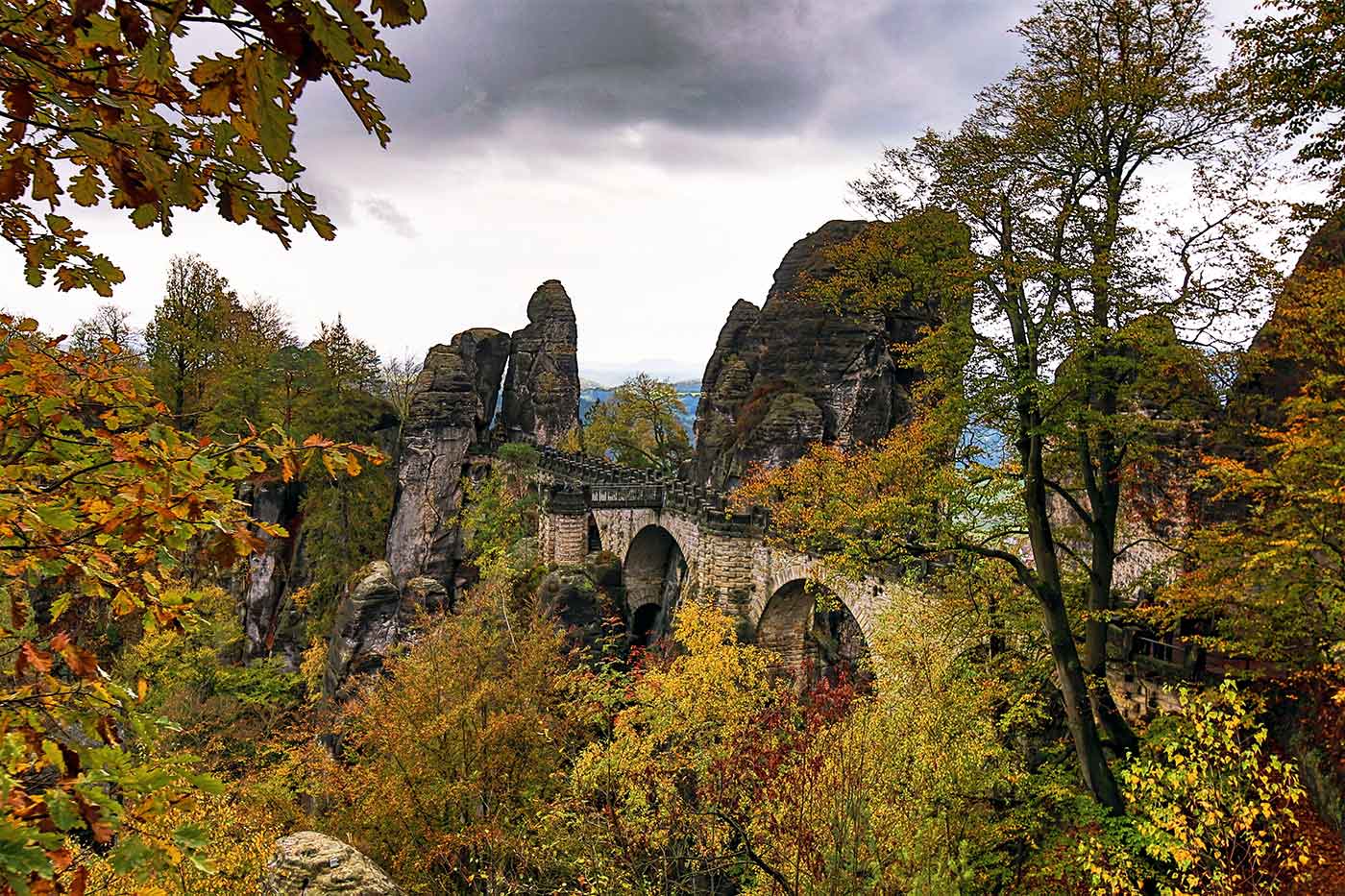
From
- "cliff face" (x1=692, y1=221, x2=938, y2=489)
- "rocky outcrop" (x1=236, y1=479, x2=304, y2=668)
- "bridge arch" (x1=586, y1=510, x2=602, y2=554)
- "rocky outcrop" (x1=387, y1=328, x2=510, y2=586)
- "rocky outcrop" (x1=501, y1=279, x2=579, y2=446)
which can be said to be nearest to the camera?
"rocky outcrop" (x1=236, y1=479, x2=304, y2=668)

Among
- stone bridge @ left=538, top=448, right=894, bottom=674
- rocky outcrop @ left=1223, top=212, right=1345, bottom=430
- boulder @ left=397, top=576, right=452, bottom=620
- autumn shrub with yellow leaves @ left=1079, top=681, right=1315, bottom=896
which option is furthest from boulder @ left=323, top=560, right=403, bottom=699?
A: rocky outcrop @ left=1223, top=212, right=1345, bottom=430

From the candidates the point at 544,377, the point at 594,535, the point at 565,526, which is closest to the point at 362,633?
the point at 565,526

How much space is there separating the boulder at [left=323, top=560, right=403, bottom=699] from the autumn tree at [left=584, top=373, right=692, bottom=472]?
22830 mm

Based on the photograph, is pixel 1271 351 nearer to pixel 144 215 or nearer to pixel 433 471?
pixel 144 215

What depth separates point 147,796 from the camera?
7.75 feet

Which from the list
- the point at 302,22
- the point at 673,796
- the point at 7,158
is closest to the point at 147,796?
the point at 7,158

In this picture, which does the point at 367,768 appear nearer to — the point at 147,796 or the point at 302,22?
the point at 147,796

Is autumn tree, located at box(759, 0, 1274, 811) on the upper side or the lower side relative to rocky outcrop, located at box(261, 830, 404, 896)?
upper

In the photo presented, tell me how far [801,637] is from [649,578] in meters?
10.7

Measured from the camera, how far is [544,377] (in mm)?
47719

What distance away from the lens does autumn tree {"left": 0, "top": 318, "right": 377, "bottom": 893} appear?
2.02 m

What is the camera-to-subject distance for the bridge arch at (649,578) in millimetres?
33031

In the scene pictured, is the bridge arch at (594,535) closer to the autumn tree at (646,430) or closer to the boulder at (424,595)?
the boulder at (424,595)

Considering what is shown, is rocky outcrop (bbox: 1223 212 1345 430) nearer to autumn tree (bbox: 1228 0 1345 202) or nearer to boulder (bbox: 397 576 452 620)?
autumn tree (bbox: 1228 0 1345 202)
